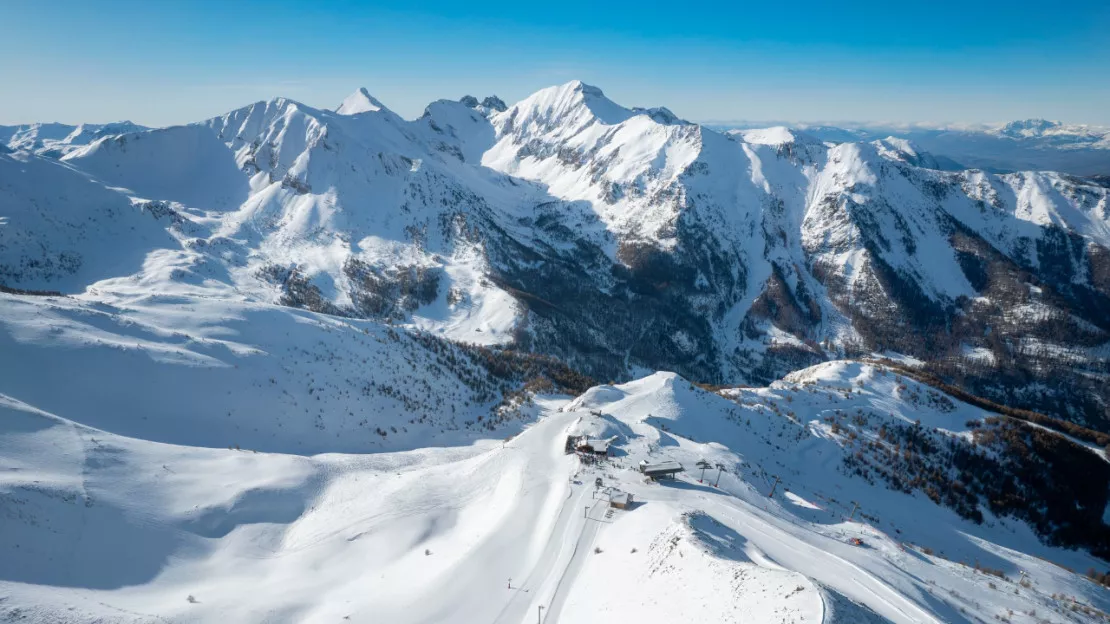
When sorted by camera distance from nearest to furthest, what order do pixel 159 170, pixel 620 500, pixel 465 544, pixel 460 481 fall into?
pixel 465 544 → pixel 620 500 → pixel 460 481 → pixel 159 170

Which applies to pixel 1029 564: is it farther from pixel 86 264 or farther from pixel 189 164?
pixel 189 164

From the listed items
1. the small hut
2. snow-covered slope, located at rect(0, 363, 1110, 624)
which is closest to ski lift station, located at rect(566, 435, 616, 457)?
snow-covered slope, located at rect(0, 363, 1110, 624)

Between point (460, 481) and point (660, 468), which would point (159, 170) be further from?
point (660, 468)

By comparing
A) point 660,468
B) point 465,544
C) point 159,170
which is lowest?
point 465,544

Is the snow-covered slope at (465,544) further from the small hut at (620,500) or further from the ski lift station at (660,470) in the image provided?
the ski lift station at (660,470)

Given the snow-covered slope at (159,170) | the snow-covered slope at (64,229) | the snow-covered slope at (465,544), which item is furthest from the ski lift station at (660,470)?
the snow-covered slope at (159,170)

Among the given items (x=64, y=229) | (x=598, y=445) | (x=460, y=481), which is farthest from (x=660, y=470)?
(x=64, y=229)

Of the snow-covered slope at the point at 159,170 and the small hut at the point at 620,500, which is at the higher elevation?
the snow-covered slope at the point at 159,170
